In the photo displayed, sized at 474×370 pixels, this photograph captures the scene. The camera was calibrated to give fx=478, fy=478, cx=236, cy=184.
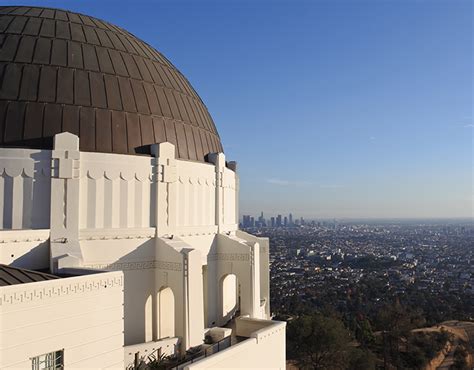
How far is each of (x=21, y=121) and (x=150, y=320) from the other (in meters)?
6.95

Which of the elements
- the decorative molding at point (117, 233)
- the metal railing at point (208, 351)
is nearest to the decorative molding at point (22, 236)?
the decorative molding at point (117, 233)

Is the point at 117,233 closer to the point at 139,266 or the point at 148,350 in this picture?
the point at 139,266

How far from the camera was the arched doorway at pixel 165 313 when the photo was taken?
47.9 feet

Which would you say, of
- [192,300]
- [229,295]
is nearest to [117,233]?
[192,300]

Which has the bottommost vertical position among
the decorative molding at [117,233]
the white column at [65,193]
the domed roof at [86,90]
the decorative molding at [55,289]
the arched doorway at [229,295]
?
the arched doorway at [229,295]

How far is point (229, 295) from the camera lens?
17922 millimetres

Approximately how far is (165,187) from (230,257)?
12.1 ft

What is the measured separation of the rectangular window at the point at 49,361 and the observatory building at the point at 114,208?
39 mm

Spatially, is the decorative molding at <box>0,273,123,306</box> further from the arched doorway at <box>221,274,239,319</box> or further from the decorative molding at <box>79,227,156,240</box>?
the arched doorway at <box>221,274,239,319</box>

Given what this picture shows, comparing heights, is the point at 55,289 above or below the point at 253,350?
above

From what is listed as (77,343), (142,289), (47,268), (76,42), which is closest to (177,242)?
(142,289)

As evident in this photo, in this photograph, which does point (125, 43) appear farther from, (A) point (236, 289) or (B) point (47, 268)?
(A) point (236, 289)

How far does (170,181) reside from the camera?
15117mm

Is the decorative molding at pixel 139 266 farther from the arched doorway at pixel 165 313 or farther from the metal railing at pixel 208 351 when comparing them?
the metal railing at pixel 208 351
